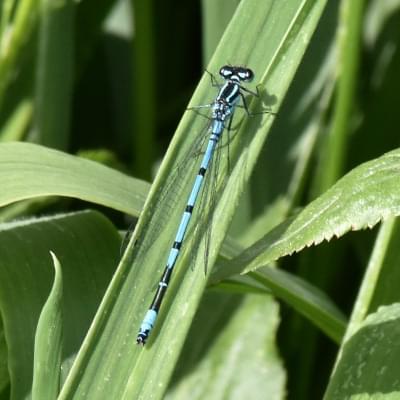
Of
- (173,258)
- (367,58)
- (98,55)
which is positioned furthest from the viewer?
(98,55)

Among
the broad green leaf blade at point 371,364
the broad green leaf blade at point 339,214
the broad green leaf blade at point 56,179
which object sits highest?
the broad green leaf blade at point 339,214

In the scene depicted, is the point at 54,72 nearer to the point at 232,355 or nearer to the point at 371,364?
the point at 232,355

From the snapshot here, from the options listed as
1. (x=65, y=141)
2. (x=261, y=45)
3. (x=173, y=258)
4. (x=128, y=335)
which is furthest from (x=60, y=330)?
(x=65, y=141)

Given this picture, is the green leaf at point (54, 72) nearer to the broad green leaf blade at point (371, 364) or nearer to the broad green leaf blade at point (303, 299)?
the broad green leaf blade at point (303, 299)

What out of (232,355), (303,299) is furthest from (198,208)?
(232,355)

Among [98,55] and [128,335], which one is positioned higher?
[98,55]

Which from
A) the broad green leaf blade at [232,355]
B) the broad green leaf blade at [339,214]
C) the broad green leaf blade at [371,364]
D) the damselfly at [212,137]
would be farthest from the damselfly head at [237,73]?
the broad green leaf blade at [232,355]

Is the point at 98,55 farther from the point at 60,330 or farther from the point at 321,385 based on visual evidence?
the point at 60,330

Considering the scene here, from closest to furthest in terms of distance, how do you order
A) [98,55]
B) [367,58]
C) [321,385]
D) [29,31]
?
[29,31]
[321,385]
[367,58]
[98,55]
